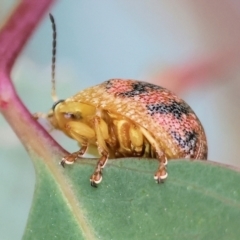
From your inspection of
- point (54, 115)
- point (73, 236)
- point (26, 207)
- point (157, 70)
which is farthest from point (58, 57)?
point (73, 236)

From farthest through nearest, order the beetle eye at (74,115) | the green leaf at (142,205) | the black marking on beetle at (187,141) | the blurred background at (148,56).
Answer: the blurred background at (148,56) < the beetle eye at (74,115) < the black marking on beetle at (187,141) < the green leaf at (142,205)

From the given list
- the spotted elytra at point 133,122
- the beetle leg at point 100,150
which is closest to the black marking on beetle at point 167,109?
the spotted elytra at point 133,122

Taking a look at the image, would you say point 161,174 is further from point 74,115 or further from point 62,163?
point 74,115

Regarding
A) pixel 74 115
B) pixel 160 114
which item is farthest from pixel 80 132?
pixel 160 114

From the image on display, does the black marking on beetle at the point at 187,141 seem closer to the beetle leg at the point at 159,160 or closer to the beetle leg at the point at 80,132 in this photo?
the beetle leg at the point at 159,160

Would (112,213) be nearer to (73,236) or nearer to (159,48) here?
(73,236)

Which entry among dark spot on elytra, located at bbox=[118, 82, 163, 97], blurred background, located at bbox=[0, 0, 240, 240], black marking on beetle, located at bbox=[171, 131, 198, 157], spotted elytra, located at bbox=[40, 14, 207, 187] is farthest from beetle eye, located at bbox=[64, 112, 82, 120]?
blurred background, located at bbox=[0, 0, 240, 240]
